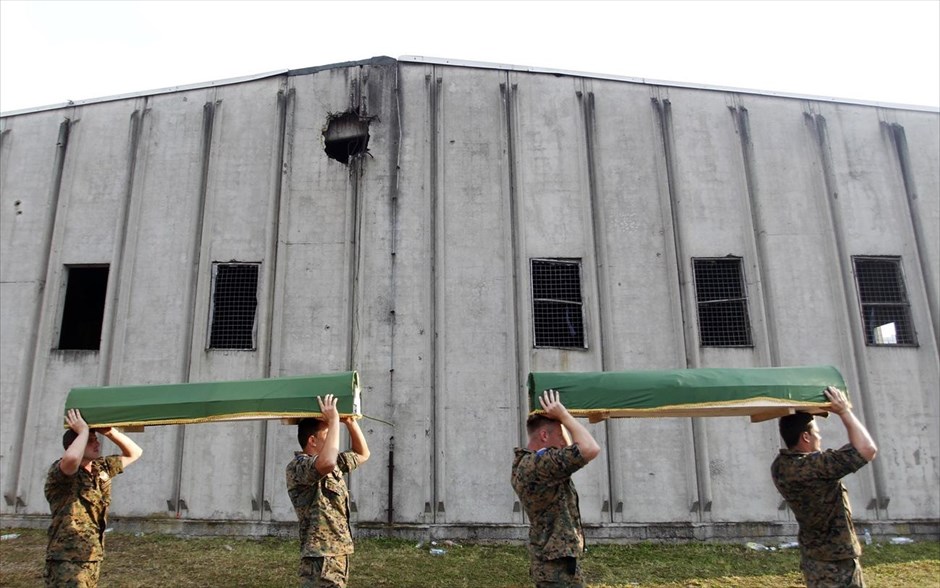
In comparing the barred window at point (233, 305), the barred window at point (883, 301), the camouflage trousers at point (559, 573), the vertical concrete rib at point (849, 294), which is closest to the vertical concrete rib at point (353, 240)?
the barred window at point (233, 305)

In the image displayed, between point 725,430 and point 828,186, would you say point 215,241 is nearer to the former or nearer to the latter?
point 725,430

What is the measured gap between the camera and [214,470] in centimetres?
893

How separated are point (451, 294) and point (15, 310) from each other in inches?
281

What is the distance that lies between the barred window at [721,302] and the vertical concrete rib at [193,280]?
25.6 ft

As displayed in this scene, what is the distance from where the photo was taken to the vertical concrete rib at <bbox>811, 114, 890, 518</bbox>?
8930 millimetres

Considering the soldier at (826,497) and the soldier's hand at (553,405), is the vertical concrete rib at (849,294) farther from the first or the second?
the soldier's hand at (553,405)

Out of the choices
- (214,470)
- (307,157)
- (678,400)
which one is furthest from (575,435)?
(307,157)

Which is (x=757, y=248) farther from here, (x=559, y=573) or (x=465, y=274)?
(x=559, y=573)

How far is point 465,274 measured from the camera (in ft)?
30.9

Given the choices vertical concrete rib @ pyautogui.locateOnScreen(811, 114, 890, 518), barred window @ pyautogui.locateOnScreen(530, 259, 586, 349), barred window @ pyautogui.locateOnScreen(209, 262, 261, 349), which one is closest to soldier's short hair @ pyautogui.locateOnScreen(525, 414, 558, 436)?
barred window @ pyautogui.locateOnScreen(530, 259, 586, 349)

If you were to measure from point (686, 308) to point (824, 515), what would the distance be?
521cm

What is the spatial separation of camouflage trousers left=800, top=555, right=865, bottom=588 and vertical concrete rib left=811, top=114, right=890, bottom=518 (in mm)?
5606

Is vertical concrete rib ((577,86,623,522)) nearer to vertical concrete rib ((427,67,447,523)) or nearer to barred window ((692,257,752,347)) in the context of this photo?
barred window ((692,257,752,347))

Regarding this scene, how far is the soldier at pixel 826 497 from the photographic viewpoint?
422cm
